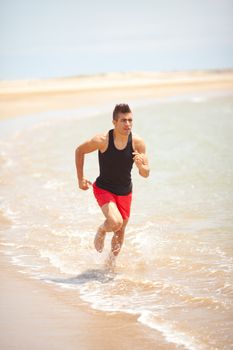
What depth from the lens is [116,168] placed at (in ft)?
20.0

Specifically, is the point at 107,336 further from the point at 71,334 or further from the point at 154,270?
the point at 154,270

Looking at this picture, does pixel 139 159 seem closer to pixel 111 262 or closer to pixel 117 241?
pixel 117 241

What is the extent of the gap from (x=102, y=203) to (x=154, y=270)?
3.02 feet

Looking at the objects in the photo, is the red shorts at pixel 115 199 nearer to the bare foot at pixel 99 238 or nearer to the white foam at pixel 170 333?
the bare foot at pixel 99 238

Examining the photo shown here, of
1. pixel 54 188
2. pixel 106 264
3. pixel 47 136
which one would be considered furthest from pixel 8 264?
pixel 47 136

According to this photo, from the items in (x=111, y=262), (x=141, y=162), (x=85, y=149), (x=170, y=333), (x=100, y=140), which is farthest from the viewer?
(x=111, y=262)

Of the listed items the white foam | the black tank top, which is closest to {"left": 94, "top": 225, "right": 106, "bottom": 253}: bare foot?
the black tank top

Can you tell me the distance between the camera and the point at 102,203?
6.14 metres

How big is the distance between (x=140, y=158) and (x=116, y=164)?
28 centimetres

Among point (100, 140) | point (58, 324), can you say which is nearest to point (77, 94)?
point (100, 140)

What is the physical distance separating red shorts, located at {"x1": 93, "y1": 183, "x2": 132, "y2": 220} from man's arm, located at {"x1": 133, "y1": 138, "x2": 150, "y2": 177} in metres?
0.37

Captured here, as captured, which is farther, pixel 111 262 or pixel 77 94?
pixel 77 94

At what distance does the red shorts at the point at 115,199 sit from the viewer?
20.1 ft

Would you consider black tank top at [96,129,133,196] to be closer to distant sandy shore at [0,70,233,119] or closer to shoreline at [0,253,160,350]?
shoreline at [0,253,160,350]
